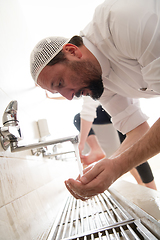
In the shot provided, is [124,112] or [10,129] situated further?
[124,112]

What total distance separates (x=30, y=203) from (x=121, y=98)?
0.66 metres

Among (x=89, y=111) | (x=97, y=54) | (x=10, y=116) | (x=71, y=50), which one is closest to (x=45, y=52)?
(x=71, y=50)

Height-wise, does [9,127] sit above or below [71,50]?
below

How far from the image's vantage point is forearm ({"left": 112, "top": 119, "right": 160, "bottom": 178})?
0.49 meters

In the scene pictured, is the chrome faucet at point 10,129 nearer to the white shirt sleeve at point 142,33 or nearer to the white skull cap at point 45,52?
the white skull cap at point 45,52

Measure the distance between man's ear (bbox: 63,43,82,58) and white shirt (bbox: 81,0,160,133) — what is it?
45 mm

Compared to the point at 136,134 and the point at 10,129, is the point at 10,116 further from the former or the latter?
the point at 136,134

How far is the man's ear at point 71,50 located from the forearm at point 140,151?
0.46 m

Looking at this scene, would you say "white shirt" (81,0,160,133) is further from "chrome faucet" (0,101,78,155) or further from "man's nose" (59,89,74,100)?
"chrome faucet" (0,101,78,155)

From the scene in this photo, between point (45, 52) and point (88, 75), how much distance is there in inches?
8.1

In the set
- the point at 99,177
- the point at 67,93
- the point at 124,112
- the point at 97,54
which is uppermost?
the point at 97,54

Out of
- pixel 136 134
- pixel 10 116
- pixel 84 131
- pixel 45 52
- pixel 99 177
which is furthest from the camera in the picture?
pixel 84 131

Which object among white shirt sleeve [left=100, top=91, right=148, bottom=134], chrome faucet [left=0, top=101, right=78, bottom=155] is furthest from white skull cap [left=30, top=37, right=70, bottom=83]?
white shirt sleeve [left=100, top=91, right=148, bottom=134]

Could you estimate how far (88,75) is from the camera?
0.81 m
